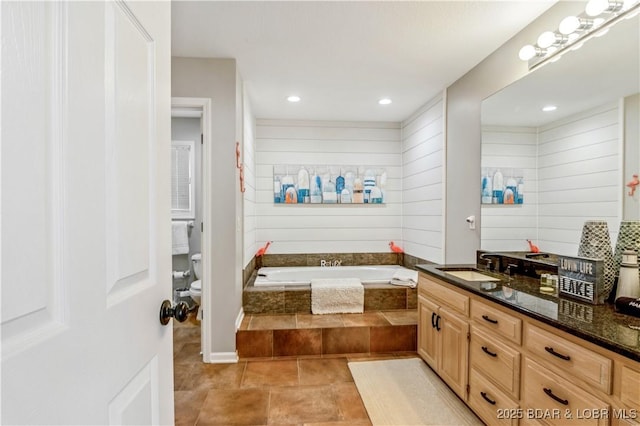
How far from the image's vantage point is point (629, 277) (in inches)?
58.1

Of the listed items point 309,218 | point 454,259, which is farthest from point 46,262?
point 309,218

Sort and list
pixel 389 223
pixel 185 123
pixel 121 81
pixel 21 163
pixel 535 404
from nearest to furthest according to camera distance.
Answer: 1. pixel 21 163
2. pixel 121 81
3. pixel 535 404
4. pixel 185 123
5. pixel 389 223

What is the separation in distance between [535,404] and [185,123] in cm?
443

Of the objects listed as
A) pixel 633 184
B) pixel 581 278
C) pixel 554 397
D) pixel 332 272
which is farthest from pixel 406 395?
pixel 332 272

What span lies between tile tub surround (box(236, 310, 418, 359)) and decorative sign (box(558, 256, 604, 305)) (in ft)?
5.11

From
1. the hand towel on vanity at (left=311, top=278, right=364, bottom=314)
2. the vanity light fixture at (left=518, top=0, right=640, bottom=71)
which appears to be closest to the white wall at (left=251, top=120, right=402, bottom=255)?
the hand towel on vanity at (left=311, top=278, right=364, bottom=314)

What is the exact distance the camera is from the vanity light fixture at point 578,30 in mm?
1660

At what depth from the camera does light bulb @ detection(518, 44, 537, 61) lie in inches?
83.5

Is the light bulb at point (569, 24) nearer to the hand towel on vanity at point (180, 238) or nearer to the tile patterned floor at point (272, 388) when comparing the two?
the tile patterned floor at point (272, 388)

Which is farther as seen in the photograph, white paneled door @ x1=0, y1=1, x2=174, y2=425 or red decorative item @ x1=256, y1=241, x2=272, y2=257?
red decorative item @ x1=256, y1=241, x2=272, y2=257

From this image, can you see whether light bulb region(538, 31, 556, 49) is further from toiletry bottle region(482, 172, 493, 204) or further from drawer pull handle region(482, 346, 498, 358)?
drawer pull handle region(482, 346, 498, 358)

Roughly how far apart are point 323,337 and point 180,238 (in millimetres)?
2252

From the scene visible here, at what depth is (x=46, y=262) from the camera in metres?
0.47

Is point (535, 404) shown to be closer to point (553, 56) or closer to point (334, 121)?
point (553, 56)
